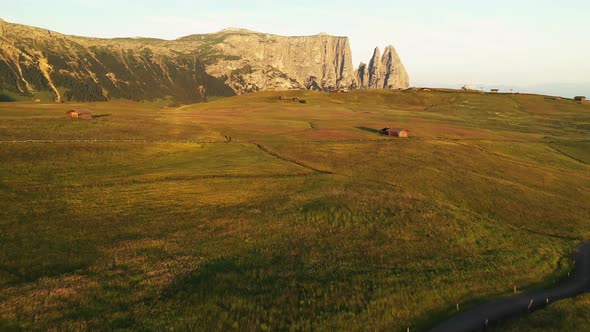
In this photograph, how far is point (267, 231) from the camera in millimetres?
36188

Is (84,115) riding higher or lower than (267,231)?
higher

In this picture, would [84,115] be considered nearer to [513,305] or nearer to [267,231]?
[267,231]

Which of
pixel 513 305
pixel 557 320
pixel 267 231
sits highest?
pixel 267 231

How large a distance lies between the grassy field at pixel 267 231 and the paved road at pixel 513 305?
0.97 meters

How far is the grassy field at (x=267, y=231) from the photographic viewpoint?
2398 centimetres

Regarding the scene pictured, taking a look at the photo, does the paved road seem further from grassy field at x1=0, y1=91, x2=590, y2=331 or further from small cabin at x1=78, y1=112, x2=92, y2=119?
small cabin at x1=78, y1=112, x2=92, y2=119

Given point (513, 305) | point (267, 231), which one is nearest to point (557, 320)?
point (513, 305)

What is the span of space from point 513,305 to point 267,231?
2174 centimetres

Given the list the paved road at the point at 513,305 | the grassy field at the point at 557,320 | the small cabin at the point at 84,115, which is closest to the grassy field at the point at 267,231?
the grassy field at the point at 557,320

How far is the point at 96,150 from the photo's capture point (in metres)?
63.8

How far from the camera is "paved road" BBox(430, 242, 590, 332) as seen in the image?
79.8 feet

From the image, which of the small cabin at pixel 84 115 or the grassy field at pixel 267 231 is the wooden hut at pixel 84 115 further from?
the grassy field at pixel 267 231

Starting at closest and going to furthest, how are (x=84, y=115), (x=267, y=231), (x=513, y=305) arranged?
(x=513, y=305), (x=267, y=231), (x=84, y=115)

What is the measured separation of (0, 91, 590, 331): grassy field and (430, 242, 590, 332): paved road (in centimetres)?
97
